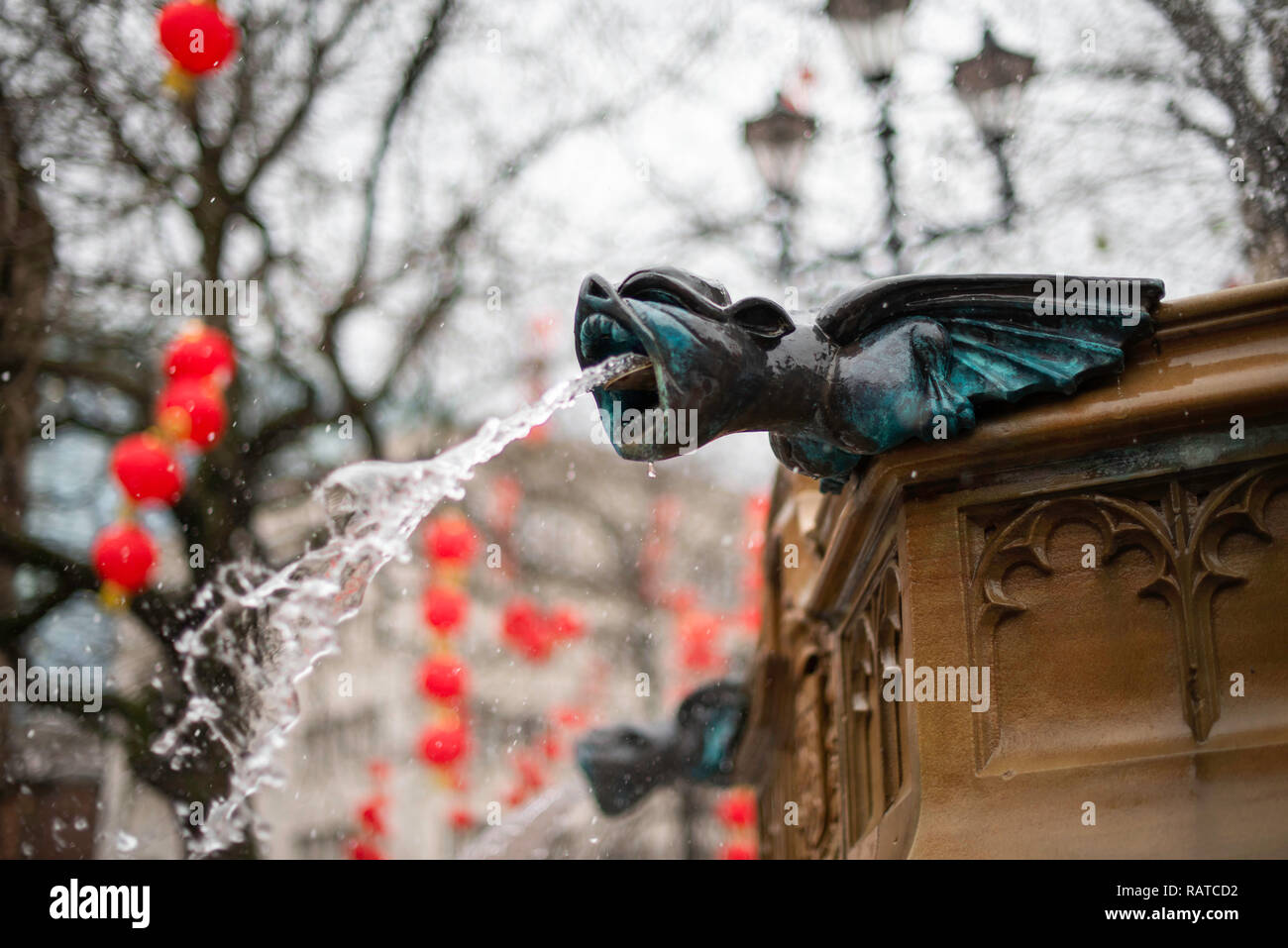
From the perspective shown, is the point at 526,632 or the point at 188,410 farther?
the point at 526,632

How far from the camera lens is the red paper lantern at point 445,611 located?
9.45 meters

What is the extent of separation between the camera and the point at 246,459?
32.8 feet

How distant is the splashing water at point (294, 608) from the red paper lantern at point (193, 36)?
8.28ft

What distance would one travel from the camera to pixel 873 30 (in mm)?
6227

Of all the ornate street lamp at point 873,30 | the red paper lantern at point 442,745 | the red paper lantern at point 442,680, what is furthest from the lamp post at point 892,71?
the red paper lantern at point 442,745

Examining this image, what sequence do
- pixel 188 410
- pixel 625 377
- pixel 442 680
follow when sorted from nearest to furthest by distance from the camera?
pixel 625 377, pixel 188 410, pixel 442 680

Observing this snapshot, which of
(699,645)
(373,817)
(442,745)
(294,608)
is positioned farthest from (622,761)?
(699,645)

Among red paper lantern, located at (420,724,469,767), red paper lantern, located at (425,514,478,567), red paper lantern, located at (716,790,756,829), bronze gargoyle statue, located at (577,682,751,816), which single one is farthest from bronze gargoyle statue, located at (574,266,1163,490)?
red paper lantern, located at (716,790,756,829)

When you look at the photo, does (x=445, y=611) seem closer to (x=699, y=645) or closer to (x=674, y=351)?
(x=699, y=645)

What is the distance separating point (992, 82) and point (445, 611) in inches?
189

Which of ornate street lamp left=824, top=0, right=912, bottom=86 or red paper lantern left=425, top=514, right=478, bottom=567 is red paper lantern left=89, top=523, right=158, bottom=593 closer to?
red paper lantern left=425, top=514, right=478, bottom=567

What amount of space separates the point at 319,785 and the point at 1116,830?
11288 mm

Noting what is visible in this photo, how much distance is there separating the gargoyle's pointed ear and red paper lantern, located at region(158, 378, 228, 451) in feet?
16.0

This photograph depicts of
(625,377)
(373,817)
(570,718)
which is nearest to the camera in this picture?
(625,377)
